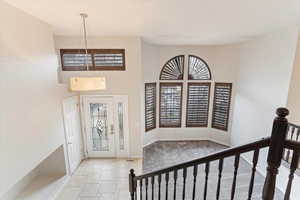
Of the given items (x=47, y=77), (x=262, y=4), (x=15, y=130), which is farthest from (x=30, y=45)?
(x=262, y=4)

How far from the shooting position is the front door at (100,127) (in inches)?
182

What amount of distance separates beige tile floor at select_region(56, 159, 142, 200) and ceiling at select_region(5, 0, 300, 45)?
3702mm

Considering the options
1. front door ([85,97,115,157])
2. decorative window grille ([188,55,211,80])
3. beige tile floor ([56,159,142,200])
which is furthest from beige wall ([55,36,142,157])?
decorative window grille ([188,55,211,80])

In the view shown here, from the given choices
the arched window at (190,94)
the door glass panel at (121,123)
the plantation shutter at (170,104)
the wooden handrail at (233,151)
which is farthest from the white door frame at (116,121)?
the wooden handrail at (233,151)

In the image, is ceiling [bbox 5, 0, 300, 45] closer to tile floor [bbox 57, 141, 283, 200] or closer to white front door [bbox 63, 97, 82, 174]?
white front door [bbox 63, 97, 82, 174]

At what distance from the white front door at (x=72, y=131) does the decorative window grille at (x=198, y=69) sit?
4168 millimetres

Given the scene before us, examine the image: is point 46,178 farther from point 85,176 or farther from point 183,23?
point 183,23

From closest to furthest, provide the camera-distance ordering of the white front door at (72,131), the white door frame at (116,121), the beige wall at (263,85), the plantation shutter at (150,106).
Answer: the beige wall at (263,85) < the white front door at (72,131) < the white door frame at (116,121) < the plantation shutter at (150,106)

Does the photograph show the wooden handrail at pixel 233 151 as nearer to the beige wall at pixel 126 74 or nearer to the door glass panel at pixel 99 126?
the beige wall at pixel 126 74

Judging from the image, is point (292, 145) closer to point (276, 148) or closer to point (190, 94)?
point (276, 148)

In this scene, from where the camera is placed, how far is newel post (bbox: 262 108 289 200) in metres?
0.88

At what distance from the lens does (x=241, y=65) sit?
204 inches

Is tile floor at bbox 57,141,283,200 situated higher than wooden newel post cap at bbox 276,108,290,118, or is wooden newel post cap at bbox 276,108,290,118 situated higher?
wooden newel post cap at bbox 276,108,290,118

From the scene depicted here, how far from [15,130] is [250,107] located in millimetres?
5647
